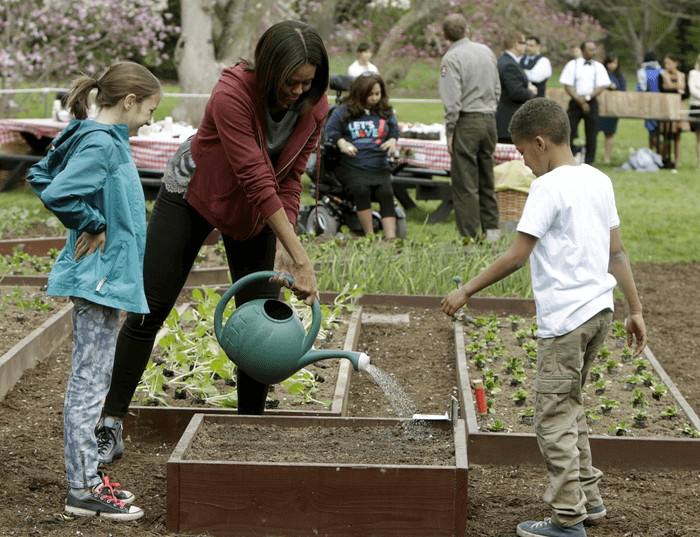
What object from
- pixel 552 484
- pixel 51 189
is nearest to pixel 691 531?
pixel 552 484

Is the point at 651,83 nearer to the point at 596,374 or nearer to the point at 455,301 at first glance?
the point at 596,374

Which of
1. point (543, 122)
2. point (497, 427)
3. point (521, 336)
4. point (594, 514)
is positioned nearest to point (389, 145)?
point (521, 336)

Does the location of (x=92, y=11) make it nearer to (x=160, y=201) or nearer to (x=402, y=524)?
(x=160, y=201)

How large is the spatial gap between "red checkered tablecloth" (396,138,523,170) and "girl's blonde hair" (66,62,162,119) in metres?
6.79

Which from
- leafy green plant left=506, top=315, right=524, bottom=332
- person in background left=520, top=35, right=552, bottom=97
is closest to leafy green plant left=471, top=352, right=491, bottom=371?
leafy green plant left=506, top=315, right=524, bottom=332

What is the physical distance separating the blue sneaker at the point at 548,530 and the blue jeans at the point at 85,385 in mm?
1429

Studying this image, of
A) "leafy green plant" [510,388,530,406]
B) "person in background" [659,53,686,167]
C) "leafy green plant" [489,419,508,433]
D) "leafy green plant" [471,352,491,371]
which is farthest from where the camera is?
"person in background" [659,53,686,167]

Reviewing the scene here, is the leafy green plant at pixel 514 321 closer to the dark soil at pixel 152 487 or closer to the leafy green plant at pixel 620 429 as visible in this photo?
the dark soil at pixel 152 487

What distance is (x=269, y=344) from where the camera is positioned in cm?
311

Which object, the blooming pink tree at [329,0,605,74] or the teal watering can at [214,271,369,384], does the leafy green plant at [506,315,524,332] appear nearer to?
the teal watering can at [214,271,369,384]

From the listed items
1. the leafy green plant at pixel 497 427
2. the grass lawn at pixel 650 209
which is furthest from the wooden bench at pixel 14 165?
the leafy green plant at pixel 497 427

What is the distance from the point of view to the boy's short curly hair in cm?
298

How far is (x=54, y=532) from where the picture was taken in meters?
2.98

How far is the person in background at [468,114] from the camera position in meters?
7.85
